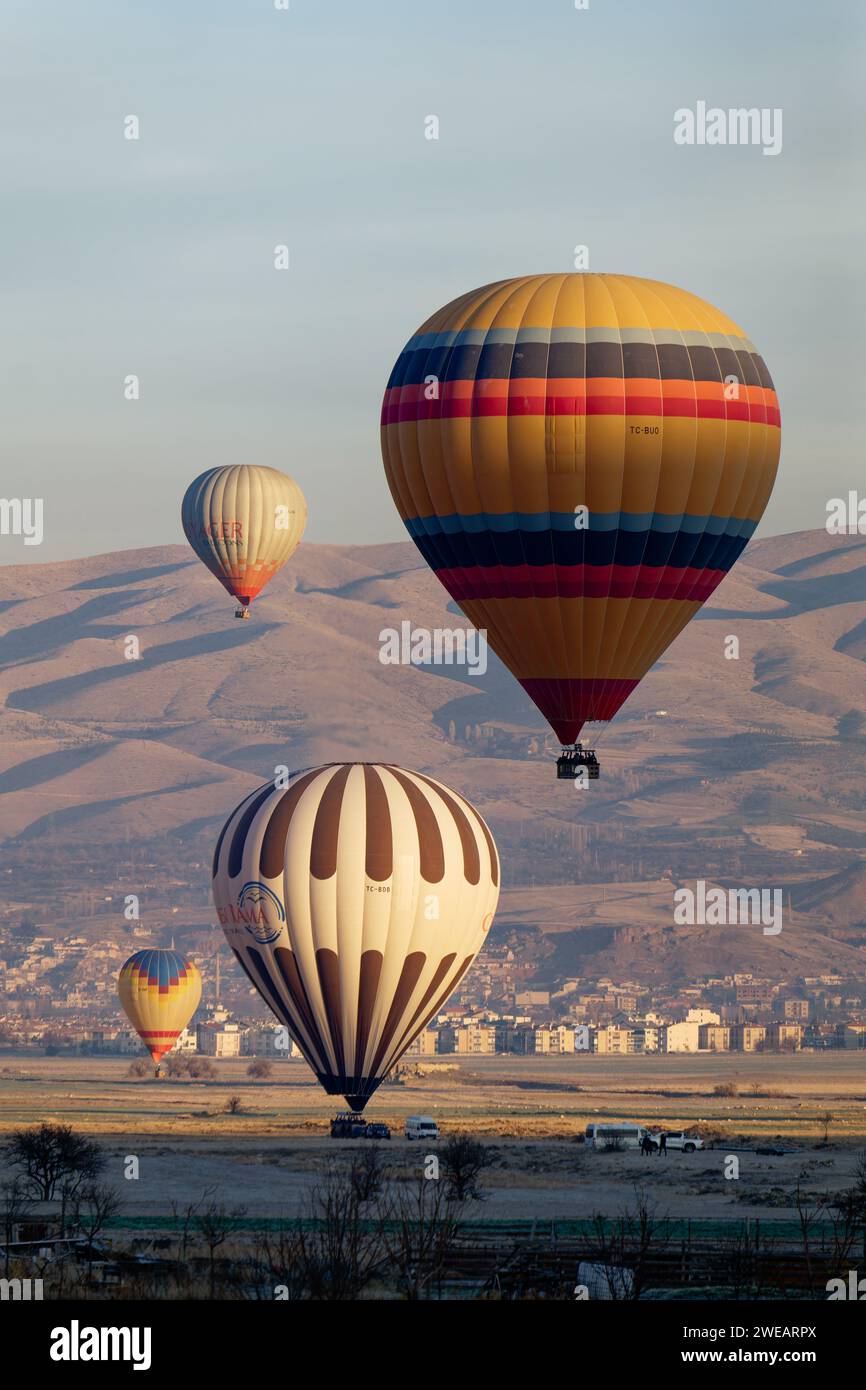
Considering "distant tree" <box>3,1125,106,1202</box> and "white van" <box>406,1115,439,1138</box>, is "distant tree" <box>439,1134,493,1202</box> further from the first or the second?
"distant tree" <box>3,1125,106,1202</box>

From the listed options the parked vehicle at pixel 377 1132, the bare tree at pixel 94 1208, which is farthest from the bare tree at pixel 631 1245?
the parked vehicle at pixel 377 1132

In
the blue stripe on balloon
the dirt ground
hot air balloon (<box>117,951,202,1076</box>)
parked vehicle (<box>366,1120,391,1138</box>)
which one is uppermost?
the blue stripe on balloon

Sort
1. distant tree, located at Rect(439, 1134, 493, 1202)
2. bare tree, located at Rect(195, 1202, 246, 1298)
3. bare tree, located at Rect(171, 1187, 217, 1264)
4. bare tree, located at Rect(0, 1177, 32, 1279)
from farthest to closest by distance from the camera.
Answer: distant tree, located at Rect(439, 1134, 493, 1202) < bare tree, located at Rect(171, 1187, 217, 1264) < bare tree, located at Rect(195, 1202, 246, 1298) < bare tree, located at Rect(0, 1177, 32, 1279)

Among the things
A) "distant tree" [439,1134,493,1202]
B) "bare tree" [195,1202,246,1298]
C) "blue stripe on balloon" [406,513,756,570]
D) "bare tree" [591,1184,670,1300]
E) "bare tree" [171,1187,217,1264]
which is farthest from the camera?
"blue stripe on balloon" [406,513,756,570]

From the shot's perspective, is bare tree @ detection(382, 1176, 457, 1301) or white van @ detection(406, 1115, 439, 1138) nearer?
bare tree @ detection(382, 1176, 457, 1301)

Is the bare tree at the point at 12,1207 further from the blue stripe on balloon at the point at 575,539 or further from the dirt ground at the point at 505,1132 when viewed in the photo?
the blue stripe on balloon at the point at 575,539

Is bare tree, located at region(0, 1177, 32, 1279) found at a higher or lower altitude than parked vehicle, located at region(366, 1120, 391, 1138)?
lower

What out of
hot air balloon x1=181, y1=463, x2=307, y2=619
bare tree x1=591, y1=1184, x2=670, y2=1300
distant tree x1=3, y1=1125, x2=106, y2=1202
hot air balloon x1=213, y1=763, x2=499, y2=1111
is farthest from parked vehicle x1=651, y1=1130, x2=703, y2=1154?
hot air balloon x1=181, y1=463, x2=307, y2=619
